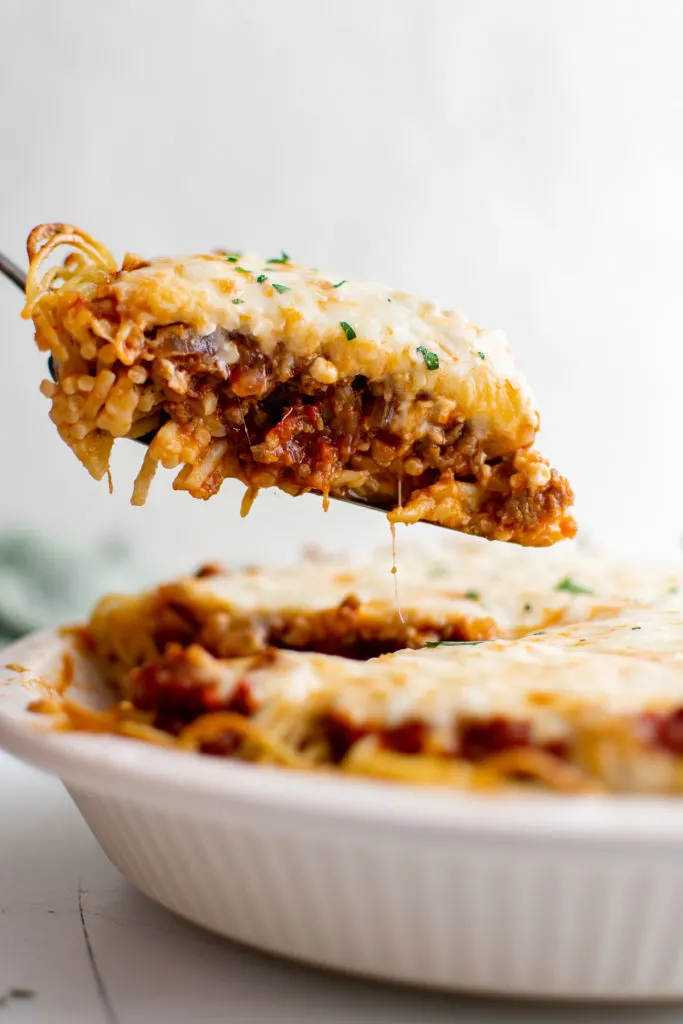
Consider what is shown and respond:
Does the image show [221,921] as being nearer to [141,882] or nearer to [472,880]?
[141,882]

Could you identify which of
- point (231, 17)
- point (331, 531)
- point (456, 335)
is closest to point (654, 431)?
point (331, 531)

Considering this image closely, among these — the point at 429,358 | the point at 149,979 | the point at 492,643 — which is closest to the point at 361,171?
the point at 429,358

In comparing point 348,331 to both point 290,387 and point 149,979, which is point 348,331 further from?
point 149,979

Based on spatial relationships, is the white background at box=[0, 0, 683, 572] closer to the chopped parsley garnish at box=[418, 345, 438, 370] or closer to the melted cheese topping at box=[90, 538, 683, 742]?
the melted cheese topping at box=[90, 538, 683, 742]

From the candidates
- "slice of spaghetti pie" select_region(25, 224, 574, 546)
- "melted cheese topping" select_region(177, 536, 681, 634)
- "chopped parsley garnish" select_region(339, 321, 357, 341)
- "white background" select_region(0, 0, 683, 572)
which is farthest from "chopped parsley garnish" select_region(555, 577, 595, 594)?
"white background" select_region(0, 0, 683, 572)

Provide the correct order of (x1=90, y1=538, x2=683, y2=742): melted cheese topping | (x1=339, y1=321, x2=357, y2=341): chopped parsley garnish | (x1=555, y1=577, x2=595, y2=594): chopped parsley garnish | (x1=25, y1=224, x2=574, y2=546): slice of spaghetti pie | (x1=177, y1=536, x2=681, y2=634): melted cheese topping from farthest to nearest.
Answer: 1. (x1=555, y1=577, x2=595, y2=594): chopped parsley garnish
2. (x1=177, y1=536, x2=681, y2=634): melted cheese topping
3. (x1=339, y1=321, x2=357, y2=341): chopped parsley garnish
4. (x1=25, y1=224, x2=574, y2=546): slice of spaghetti pie
5. (x1=90, y1=538, x2=683, y2=742): melted cheese topping
